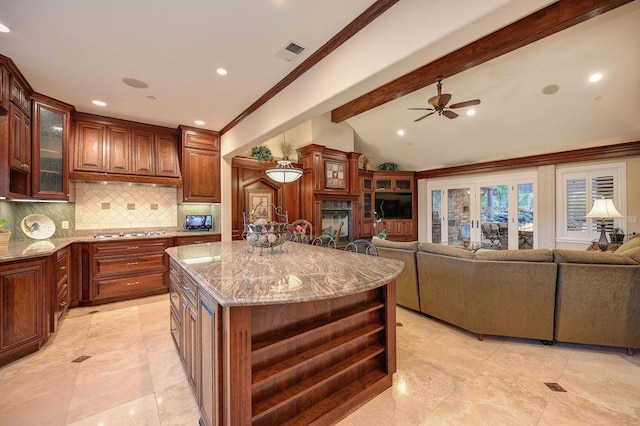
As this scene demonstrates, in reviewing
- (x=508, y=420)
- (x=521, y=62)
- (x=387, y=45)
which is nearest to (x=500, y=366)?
(x=508, y=420)

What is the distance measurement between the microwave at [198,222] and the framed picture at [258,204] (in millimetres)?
726

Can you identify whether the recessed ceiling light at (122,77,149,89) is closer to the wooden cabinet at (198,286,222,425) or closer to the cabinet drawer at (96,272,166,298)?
the cabinet drawer at (96,272,166,298)

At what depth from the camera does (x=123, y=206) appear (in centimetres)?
434

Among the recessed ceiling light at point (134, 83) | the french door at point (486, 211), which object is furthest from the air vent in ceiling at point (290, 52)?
the french door at point (486, 211)

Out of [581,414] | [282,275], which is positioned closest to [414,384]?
[581,414]

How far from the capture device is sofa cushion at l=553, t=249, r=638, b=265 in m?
2.36

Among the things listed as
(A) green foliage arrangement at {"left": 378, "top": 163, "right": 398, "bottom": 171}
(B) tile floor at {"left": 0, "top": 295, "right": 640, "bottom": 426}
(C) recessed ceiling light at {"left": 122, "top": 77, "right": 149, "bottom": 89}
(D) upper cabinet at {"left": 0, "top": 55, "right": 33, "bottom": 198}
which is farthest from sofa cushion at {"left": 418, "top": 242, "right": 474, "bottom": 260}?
(A) green foliage arrangement at {"left": 378, "top": 163, "right": 398, "bottom": 171}

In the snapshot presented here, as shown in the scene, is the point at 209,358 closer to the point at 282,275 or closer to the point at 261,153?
the point at 282,275

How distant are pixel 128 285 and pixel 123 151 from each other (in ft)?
6.65

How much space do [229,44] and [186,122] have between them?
2.31 metres

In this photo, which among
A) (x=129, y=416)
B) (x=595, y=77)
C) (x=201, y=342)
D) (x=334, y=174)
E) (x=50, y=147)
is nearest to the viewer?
(x=201, y=342)

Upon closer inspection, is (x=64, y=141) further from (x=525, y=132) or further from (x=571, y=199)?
(x=571, y=199)

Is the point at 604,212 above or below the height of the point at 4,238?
above

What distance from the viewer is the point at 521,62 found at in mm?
3971
